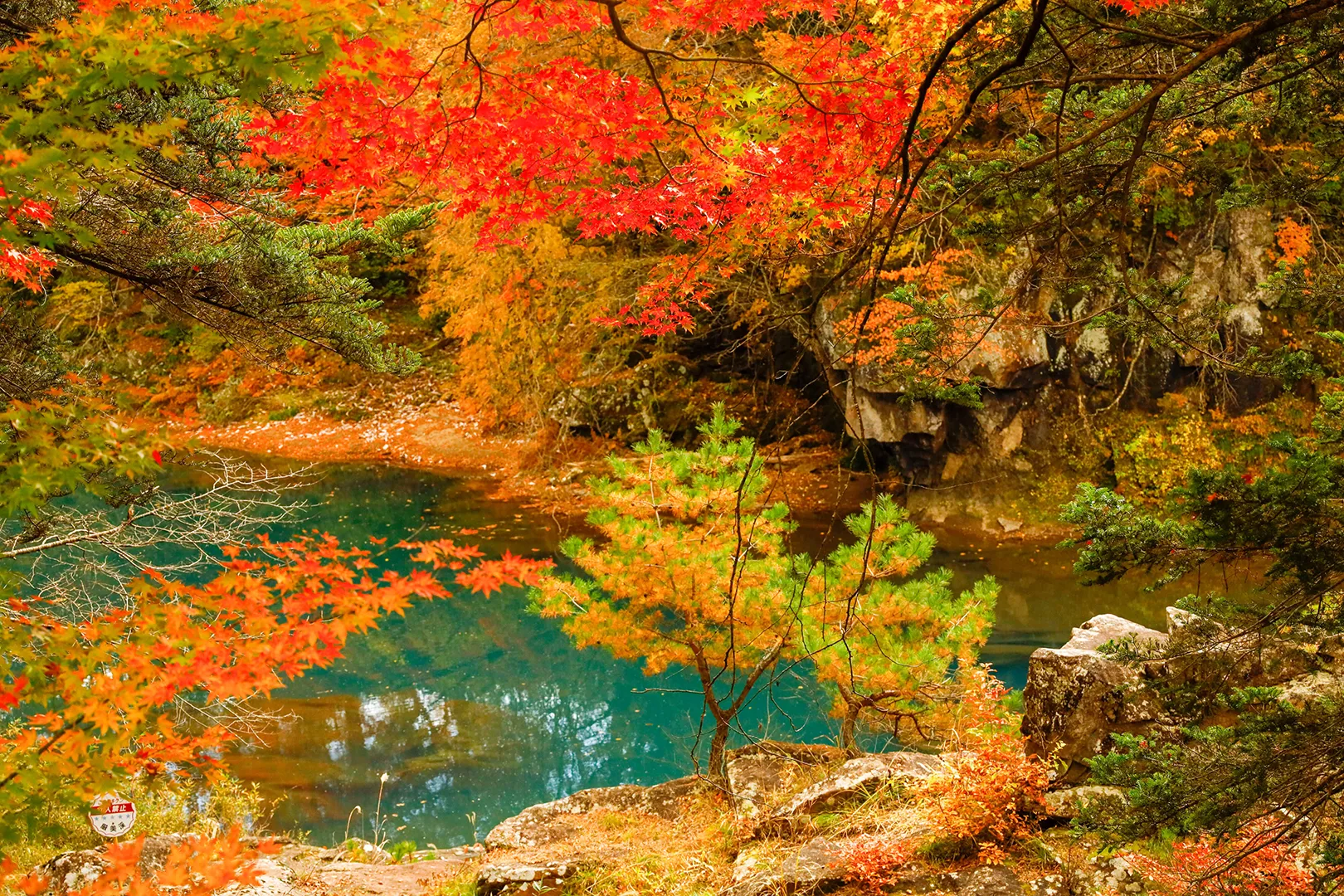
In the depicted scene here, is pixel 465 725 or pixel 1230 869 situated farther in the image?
pixel 465 725

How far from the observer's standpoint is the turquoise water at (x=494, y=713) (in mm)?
6715

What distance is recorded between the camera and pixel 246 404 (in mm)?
17797

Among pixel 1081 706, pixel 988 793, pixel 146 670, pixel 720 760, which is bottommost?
pixel 720 760

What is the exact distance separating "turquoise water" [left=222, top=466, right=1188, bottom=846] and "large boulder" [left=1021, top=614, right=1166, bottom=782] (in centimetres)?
199

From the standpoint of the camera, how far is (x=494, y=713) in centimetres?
799

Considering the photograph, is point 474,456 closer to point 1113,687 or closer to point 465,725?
point 465,725

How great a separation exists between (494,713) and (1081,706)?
5.30 meters

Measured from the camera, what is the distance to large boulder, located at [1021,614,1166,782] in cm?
402

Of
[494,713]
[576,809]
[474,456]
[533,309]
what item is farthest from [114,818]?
[474,456]

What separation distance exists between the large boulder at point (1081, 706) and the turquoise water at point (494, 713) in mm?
1992

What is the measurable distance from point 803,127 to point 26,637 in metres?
3.77

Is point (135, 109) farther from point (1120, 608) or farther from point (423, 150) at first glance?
point (1120, 608)

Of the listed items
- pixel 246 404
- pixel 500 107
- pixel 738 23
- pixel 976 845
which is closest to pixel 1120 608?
pixel 976 845

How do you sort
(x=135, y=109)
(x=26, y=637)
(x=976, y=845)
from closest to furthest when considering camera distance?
(x=26, y=637) < (x=976, y=845) < (x=135, y=109)
